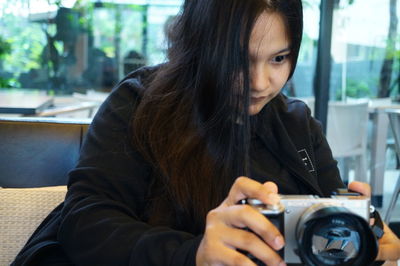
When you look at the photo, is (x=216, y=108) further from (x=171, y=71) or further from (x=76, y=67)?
(x=76, y=67)

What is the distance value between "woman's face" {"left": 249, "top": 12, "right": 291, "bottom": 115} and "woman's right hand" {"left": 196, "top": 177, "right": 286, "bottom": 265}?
29 cm

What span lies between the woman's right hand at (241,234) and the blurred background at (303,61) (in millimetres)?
2150

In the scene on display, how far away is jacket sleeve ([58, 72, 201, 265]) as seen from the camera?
2.59ft

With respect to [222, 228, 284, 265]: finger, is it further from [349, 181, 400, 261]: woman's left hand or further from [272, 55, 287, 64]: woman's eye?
[272, 55, 287, 64]: woman's eye

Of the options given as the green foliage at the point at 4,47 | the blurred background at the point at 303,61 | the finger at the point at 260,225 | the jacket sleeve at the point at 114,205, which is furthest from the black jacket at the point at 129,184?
the green foliage at the point at 4,47

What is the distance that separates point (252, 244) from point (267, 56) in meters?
0.38

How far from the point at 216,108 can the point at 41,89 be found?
12.8 ft

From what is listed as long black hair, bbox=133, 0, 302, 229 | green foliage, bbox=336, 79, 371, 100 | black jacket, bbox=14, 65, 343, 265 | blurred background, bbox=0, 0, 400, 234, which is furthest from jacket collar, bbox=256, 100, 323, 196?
green foliage, bbox=336, 79, 371, 100

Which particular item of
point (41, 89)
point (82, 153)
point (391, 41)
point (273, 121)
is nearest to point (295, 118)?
point (273, 121)

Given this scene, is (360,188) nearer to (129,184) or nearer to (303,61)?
(129,184)

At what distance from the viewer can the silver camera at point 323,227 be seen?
2.19ft

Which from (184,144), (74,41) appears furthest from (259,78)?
(74,41)

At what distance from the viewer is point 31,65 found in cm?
459

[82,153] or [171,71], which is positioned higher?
[171,71]
